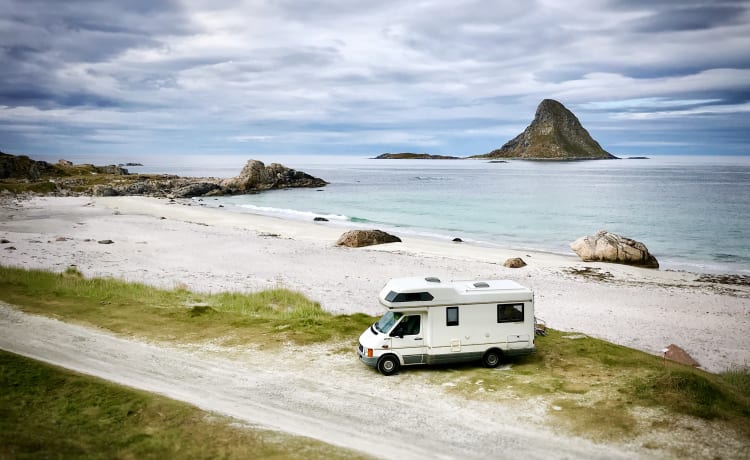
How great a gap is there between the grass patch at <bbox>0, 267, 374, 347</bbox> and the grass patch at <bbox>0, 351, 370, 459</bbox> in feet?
17.6

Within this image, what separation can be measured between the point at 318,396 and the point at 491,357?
575cm

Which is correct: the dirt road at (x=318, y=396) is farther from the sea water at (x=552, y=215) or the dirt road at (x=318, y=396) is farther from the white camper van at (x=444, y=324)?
the sea water at (x=552, y=215)

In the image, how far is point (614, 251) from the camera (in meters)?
40.8

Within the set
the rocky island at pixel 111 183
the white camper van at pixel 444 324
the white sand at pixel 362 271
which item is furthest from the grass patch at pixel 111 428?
the rocky island at pixel 111 183

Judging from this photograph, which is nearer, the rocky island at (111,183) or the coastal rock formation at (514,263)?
the coastal rock formation at (514,263)

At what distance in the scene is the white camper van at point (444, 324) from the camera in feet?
54.0

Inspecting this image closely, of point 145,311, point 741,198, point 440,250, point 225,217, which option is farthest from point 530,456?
point 741,198

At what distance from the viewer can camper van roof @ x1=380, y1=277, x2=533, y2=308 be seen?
16359 millimetres

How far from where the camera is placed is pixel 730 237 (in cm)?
5262

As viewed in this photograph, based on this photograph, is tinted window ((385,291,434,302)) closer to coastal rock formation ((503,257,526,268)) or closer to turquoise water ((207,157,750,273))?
coastal rock formation ((503,257,526,268))

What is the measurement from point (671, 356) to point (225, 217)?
55970mm

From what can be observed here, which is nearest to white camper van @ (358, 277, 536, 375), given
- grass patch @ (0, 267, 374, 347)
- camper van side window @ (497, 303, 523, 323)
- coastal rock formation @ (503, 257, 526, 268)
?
camper van side window @ (497, 303, 523, 323)

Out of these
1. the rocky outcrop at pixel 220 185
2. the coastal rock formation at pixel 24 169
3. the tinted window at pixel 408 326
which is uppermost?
the coastal rock formation at pixel 24 169

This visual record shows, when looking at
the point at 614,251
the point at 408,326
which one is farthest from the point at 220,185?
the point at 408,326
